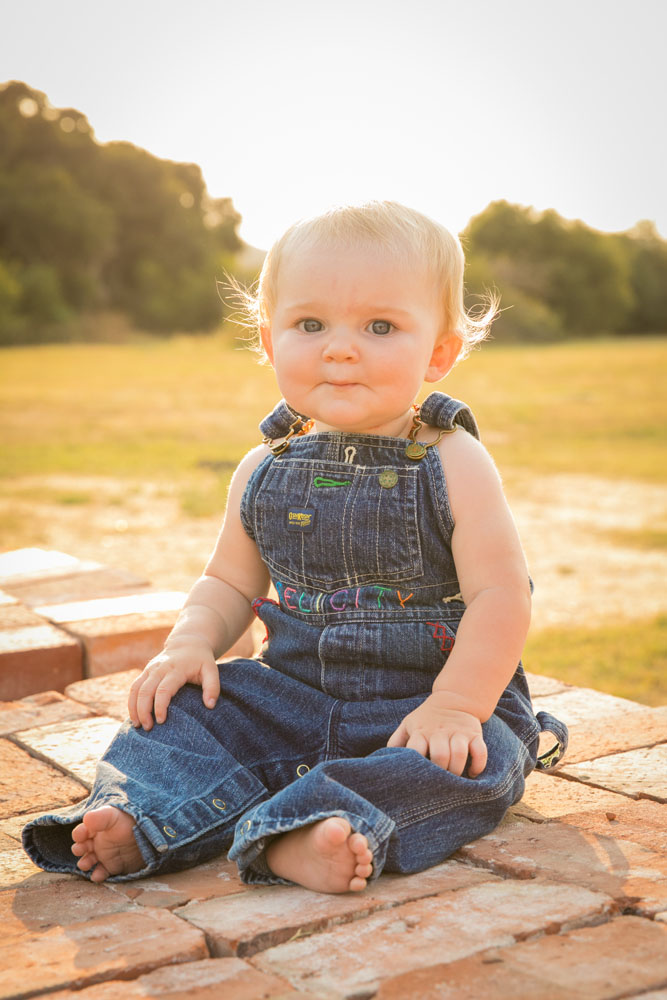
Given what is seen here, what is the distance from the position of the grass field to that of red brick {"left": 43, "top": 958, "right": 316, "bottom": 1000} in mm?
2889

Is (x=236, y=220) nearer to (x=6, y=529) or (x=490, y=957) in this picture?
(x=6, y=529)

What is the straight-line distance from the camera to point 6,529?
7703 mm

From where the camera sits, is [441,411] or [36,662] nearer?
[441,411]

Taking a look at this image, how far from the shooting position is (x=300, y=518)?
Answer: 2.22 meters

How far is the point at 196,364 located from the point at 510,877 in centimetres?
2226

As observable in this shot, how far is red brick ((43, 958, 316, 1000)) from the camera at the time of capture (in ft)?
4.44

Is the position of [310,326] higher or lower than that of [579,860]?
higher

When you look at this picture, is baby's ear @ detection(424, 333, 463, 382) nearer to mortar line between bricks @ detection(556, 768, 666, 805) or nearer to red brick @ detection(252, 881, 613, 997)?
mortar line between bricks @ detection(556, 768, 666, 805)

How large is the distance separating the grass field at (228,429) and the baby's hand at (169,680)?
7.70 feet

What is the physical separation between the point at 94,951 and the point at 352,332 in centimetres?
118

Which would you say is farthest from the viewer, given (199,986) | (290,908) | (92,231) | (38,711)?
(92,231)

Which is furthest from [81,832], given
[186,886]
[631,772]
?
[631,772]

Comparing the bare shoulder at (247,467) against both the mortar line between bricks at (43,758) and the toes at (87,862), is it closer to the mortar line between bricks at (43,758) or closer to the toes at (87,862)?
the mortar line between bricks at (43,758)

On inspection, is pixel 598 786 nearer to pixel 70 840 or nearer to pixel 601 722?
pixel 601 722
